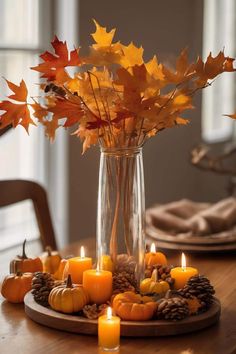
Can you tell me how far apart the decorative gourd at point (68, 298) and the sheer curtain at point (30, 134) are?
167 centimetres

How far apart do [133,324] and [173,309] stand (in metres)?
0.08

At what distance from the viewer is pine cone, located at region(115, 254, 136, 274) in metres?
1.54

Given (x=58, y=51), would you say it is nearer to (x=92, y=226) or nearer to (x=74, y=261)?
(x=74, y=261)

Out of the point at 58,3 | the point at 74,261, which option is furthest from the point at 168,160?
the point at 74,261

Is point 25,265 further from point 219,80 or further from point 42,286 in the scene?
point 219,80

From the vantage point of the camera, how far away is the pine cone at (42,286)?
1.53 meters

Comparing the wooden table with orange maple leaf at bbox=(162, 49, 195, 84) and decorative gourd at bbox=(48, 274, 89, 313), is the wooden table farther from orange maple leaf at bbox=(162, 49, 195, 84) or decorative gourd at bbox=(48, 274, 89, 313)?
orange maple leaf at bbox=(162, 49, 195, 84)

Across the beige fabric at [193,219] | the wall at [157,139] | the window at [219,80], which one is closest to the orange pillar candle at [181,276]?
the beige fabric at [193,219]

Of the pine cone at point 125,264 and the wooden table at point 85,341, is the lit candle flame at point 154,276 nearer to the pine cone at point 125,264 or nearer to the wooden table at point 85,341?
the pine cone at point 125,264

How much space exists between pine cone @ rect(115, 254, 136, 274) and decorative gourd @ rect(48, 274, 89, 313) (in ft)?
0.33

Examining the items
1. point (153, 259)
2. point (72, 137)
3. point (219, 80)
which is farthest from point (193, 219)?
point (219, 80)

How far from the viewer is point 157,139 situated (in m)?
4.00

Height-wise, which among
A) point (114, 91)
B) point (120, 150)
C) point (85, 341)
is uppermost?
point (114, 91)

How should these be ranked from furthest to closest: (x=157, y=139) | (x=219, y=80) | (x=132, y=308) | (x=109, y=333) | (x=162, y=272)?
(x=219, y=80) → (x=157, y=139) → (x=162, y=272) → (x=132, y=308) → (x=109, y=333)
